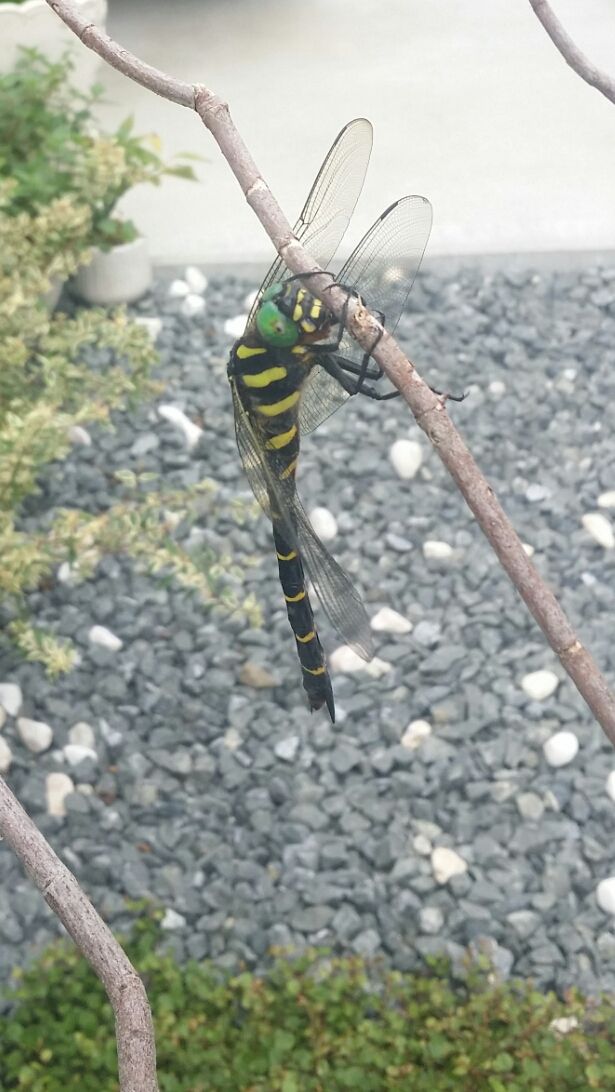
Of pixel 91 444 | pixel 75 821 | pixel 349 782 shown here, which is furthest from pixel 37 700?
pixel 91 444

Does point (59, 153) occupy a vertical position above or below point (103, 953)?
below

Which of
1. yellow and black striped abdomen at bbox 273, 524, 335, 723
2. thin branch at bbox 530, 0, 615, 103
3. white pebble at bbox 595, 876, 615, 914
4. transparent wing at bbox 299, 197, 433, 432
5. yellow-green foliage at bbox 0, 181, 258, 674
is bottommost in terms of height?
→ white pebble at bbox 595, 876, 615, 914

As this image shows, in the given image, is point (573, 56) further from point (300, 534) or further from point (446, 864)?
point (446, 864)

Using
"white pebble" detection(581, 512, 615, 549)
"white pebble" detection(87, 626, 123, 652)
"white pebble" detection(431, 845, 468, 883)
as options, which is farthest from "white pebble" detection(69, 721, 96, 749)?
"white pebble" detection(581, 512, 615, 549)

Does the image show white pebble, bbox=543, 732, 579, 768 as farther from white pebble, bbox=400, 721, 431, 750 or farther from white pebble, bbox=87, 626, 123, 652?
white pebble, bbox=87, 626, 123, 652

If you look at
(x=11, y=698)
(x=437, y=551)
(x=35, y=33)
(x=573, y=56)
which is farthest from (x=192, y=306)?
(x=573, y=56)

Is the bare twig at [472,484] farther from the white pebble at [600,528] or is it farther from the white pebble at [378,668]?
the white pebble at [600,528]
